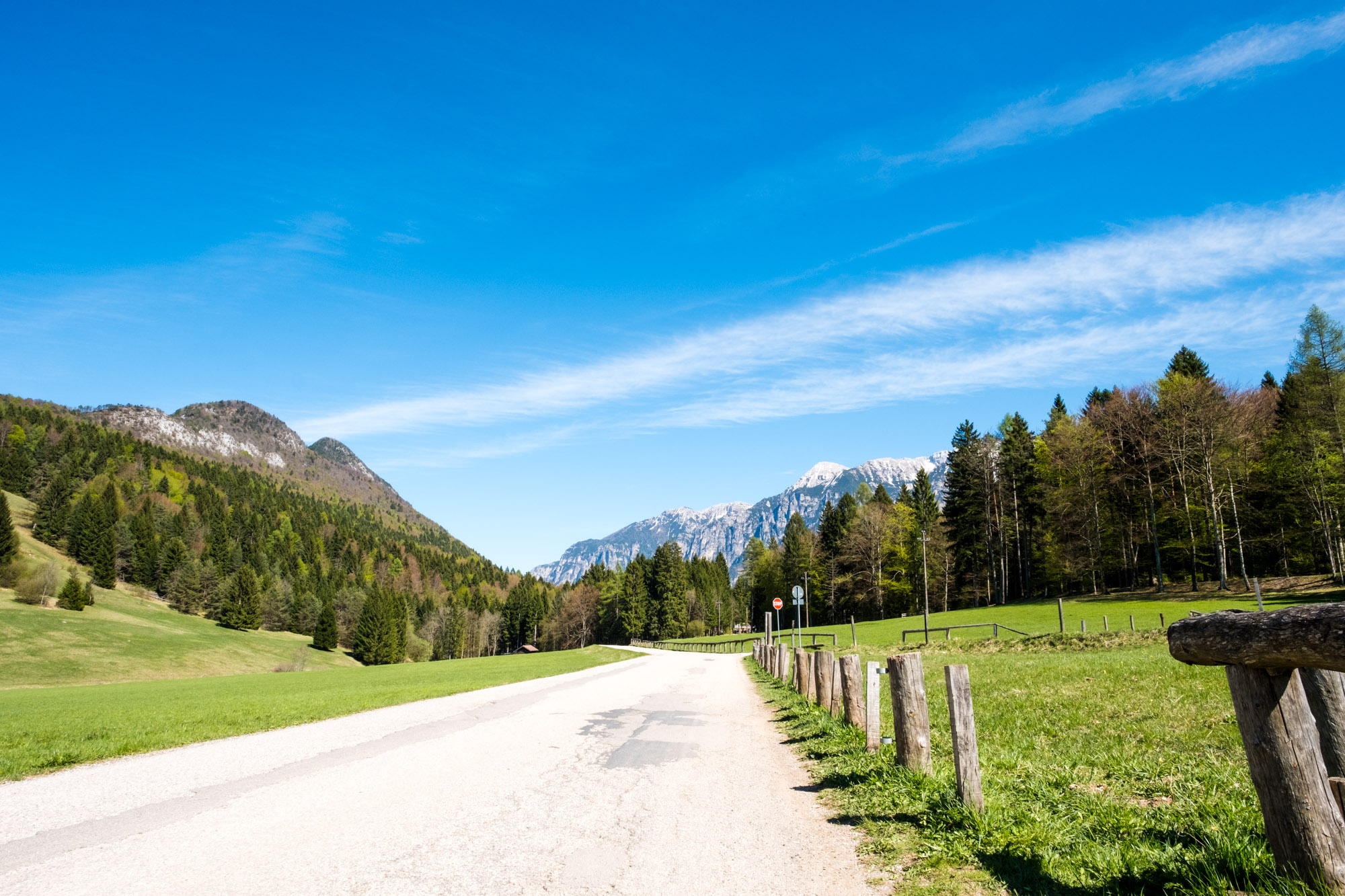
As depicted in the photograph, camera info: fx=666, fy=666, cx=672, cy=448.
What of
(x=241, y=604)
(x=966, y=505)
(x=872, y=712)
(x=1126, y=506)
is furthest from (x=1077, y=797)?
(x=241, y=604)

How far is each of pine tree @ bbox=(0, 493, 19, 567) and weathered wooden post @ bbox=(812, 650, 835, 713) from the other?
102 meters

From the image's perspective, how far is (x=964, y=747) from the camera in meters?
5.82

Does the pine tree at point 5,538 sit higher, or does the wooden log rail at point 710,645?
the pine tree at point 5,538

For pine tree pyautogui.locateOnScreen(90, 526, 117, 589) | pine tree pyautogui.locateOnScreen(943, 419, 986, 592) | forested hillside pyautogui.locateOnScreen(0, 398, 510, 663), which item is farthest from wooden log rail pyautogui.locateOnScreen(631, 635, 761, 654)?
pine tree pyautogui.locateOnScreen(90, 526, 117, 589)

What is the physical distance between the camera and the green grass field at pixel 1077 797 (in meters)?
4.18

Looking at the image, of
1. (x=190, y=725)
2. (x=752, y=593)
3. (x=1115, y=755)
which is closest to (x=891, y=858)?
(x=1115, y=755)

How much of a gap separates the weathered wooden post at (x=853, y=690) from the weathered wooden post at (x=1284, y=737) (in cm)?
637

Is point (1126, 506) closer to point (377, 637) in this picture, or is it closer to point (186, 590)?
point (377, 637)

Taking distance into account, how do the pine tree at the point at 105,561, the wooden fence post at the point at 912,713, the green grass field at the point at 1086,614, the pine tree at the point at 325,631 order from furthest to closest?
1. the pine tree at the point at 325,631
2. the pine tree at the point at 105,561
3. the green grass field at the point at 1086,614
4. the wooden fence post at the point at 912,713

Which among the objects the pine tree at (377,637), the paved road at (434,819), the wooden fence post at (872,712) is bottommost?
the pine tree at (377,637)

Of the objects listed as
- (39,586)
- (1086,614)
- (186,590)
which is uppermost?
(39,586)

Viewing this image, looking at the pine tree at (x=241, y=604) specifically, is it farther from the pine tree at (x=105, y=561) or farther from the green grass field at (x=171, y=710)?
the green grass field at (x=171, y=710)

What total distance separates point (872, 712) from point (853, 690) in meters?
1.22

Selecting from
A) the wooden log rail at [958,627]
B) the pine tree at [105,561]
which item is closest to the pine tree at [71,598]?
the pine tree at [105,561]
